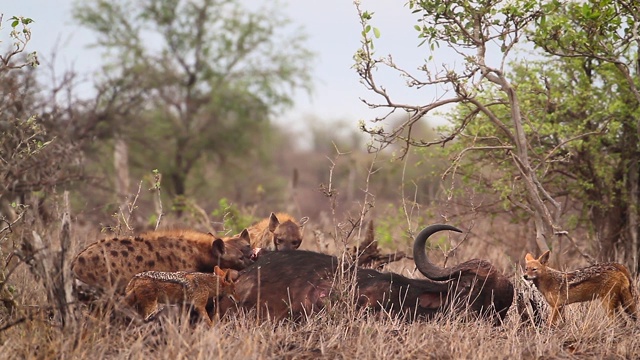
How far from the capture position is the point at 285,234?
969 centimetres

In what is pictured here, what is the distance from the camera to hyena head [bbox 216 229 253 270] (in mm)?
7379

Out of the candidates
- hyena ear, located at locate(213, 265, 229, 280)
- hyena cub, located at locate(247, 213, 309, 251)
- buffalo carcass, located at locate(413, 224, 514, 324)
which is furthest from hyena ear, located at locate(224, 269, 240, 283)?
hyena cub, located at locate(247, 213, 309, 251)

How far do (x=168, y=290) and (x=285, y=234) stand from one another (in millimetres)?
3465

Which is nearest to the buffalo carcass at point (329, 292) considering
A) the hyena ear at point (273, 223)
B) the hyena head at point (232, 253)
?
the hyena head at point (232, 253)

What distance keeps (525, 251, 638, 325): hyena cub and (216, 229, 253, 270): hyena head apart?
2.46 m

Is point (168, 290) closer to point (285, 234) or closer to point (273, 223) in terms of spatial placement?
point (285, 234)

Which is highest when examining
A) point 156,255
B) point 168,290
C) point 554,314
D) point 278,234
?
point 278,234

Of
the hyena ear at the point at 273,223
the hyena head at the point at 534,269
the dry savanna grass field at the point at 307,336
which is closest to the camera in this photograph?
the dry savanna grass field at the point at 307,336

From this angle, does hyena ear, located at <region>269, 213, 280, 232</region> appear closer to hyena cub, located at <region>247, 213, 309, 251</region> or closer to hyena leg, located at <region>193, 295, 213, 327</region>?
Result: hyena cub, located at <region>247, 213, 309, 251</region>

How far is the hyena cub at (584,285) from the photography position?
7137 mm

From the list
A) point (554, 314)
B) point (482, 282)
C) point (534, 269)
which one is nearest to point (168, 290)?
point (482, 282)

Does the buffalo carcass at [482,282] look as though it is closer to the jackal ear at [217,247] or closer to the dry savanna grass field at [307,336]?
the dry savanna grass field at [307,336]

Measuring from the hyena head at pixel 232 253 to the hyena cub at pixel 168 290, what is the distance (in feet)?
2.69

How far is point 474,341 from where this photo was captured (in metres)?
6.27
